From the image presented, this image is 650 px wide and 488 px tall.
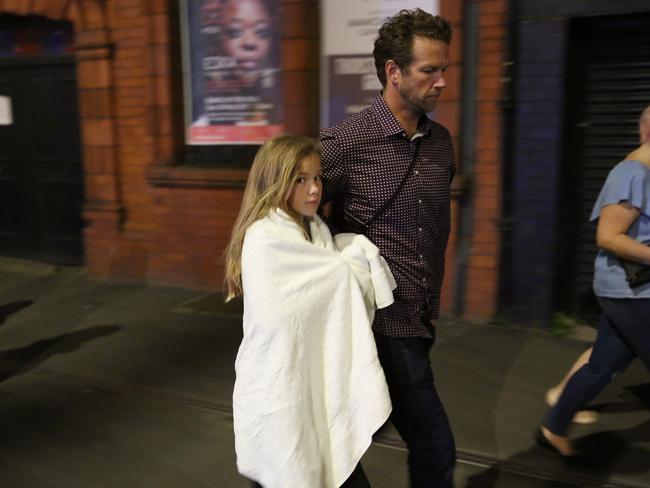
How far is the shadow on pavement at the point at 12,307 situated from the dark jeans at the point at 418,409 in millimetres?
5077

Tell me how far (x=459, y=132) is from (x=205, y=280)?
9.42 feet

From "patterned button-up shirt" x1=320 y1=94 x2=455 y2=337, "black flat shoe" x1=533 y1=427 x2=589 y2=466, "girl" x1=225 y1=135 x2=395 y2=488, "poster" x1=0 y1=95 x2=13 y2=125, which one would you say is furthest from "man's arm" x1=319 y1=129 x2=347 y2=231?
"poster" x1=0 y1=95 x2=13 y2=125

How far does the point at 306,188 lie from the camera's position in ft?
7.64

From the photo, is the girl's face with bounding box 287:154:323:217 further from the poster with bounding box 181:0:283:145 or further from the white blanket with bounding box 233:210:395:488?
the poster with bounding box 181:0:283:145

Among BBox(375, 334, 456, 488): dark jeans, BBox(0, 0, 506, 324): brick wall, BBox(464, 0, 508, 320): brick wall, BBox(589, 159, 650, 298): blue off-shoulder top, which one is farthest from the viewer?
BBox(0, 0, 506, 324): brick wall

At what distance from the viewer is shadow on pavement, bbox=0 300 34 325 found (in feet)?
22.0

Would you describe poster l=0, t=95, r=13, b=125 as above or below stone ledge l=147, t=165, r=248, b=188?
above

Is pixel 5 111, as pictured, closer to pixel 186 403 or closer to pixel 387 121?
pixel 186 403

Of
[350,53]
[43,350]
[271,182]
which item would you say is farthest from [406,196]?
[43,350]

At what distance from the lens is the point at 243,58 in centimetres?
681

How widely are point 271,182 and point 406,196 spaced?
0.50 meters

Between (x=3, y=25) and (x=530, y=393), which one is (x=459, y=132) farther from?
(x=3, y=25)

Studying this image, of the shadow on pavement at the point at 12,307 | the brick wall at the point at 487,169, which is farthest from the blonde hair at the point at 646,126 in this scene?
the shadow on pavement at the point at 12,307

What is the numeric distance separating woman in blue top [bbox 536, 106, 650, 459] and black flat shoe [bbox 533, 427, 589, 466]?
0.22 m
